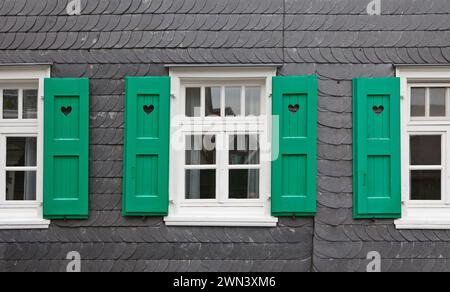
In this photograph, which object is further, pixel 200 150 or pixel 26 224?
pixel 200 150

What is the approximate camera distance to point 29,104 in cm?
540

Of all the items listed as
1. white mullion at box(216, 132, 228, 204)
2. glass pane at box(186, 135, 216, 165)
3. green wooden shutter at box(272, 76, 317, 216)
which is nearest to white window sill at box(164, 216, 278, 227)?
green wooden shutter at box(272, 76, 317, 216)

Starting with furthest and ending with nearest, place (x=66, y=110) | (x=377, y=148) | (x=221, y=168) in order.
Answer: (x=221, y=168) < (x=66, y=110) < (x=377, y=148)

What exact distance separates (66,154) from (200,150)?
1246mm

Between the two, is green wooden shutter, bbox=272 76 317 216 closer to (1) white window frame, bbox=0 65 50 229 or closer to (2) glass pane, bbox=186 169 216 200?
(2) glass pane, bbox=186 169 216 200

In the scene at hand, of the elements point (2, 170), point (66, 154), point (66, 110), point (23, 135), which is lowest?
point (2, 170)

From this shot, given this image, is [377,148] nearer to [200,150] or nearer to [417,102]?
[417,102]

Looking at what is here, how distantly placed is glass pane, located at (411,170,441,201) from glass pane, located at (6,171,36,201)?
364cm

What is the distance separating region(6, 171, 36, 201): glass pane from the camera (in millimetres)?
5387

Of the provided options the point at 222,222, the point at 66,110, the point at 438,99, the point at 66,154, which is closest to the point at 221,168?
the point at 222,222

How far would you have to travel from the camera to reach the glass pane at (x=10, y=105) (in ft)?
17.7

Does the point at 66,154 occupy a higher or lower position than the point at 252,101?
lower

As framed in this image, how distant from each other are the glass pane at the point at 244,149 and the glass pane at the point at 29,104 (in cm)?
193
